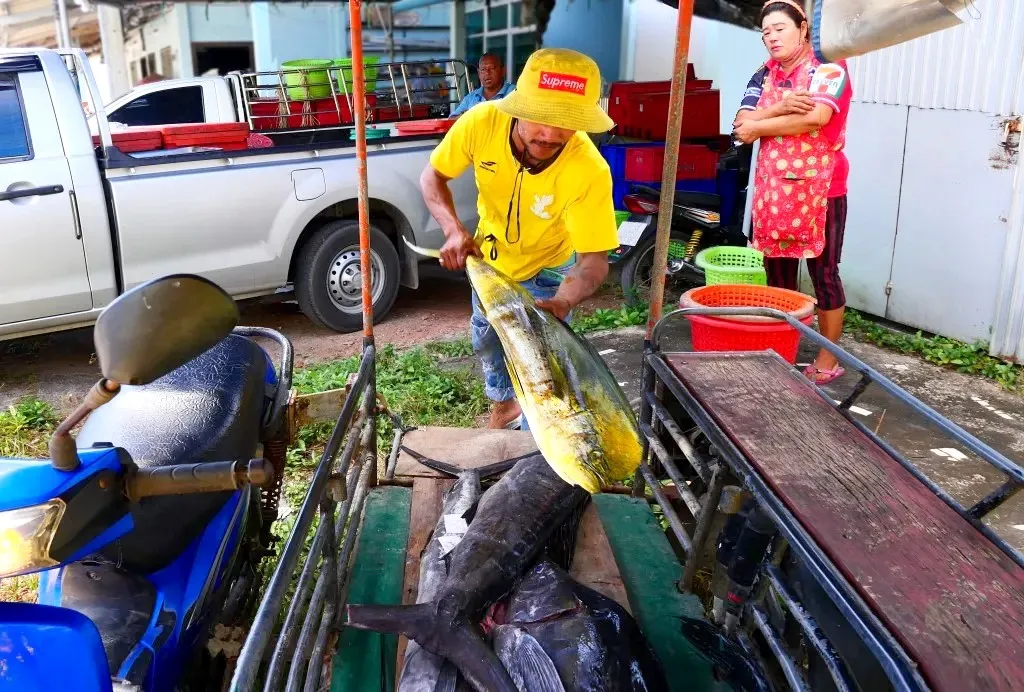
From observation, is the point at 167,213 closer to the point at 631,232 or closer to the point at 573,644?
the point at 631,232

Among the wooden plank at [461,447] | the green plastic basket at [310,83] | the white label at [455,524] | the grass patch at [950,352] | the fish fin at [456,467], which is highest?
the green plastic basket at [310,83]

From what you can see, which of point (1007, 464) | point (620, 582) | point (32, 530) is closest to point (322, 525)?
point (32, 530)

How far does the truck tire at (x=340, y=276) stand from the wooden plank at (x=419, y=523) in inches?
123

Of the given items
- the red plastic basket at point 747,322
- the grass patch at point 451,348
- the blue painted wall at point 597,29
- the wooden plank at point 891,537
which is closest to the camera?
the wooden plank at point 891,537

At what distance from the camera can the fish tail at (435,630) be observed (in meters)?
1.74

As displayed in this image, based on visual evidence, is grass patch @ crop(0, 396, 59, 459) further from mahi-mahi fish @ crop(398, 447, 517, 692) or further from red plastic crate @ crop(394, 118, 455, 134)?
red plastic crate @ crop(394, 118, 455, 134)

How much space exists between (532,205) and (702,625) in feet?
5.40

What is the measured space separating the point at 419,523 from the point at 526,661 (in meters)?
0.91

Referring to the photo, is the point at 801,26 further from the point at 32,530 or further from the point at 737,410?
the point at 32,530

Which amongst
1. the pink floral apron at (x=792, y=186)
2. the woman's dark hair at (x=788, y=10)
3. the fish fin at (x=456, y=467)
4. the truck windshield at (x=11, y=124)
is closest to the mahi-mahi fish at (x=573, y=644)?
the fish fin at (x=456, y=467)

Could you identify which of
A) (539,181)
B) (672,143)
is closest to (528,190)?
(539,181)

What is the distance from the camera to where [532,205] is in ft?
10.0

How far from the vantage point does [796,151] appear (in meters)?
4.08

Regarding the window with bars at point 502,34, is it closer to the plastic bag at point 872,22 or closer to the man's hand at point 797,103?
the man's hand at point 797,103
